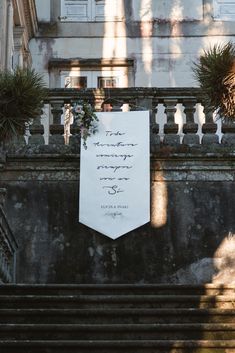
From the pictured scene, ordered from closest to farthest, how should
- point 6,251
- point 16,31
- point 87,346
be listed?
point 87,346 < point 6,251 < point 16,31

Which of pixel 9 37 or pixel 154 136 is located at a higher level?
pixel 9 37

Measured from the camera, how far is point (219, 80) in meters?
9.59

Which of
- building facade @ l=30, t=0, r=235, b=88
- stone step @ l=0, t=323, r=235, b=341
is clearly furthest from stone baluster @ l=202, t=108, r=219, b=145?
building facade @ l=30, t=0, r=235, b=88

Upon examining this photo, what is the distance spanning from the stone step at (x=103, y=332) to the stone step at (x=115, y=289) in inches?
40.1

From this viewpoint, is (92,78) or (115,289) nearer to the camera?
(115,289)

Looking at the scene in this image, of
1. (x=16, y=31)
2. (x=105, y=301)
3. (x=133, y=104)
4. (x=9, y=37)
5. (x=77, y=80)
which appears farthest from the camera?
(x=77, y=80)

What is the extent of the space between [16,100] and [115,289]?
9.85 ft

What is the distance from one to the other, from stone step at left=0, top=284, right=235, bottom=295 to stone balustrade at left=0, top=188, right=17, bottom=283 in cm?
82

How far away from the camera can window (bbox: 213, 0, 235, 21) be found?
15352 mm

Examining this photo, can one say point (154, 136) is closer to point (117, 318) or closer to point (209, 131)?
point (209, 131)

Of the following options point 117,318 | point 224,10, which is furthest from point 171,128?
point 224,10

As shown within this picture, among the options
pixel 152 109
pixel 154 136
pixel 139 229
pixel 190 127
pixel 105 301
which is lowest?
pixel 105 301

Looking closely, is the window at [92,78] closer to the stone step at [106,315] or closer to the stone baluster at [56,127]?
the stone baluster at [56,127]

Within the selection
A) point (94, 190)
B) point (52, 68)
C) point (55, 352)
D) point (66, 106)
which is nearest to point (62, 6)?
point (52, 68)
